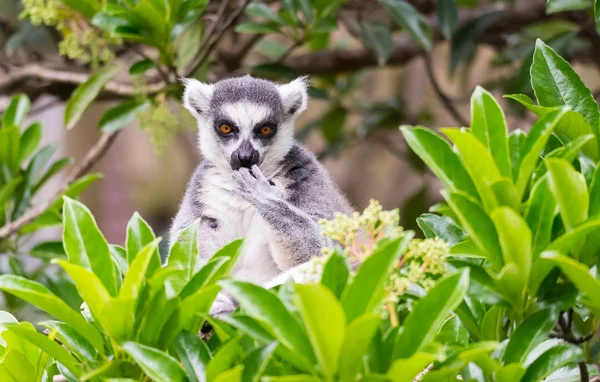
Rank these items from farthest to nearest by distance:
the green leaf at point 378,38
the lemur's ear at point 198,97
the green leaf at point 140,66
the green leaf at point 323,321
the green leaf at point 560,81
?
the green leaf at point 378,38 < the green leaf at point 140,66 < the lemur's ear at point 198,97 < the green leaf at point 560,81 < the green leaf at point 323,321

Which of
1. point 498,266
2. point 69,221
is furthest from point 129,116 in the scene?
point 498,266

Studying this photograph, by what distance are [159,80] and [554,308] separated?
2510 millimetres

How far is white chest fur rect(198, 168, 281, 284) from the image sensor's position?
2361 mm

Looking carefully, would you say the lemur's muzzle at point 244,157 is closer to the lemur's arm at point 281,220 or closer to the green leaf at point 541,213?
the lemur's arm at point 281,220

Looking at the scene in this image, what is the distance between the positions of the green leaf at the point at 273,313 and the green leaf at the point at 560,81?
30.1 inches

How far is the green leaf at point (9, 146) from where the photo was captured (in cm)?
284

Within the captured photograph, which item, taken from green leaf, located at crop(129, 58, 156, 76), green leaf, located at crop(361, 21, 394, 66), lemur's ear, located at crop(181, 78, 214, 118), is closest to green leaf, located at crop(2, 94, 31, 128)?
green leaf, located at crop(129, 58, 156, 76)

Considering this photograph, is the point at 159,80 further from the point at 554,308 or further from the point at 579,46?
the point at 554,308

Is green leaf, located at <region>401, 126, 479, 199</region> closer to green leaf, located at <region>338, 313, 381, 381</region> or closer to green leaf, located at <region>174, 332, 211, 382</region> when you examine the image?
green leaf, located at <region>338, 313, 381, 381</region>

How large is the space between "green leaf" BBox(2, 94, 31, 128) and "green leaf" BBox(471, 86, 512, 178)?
6.65ft

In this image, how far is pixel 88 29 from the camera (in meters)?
3.03

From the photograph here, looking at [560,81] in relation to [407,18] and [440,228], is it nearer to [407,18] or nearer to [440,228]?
[440,228]

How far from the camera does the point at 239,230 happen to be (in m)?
Answer: 2.40

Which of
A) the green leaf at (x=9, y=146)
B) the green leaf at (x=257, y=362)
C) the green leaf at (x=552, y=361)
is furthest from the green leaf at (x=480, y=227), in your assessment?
the green leaf at (x=9, y=146)
